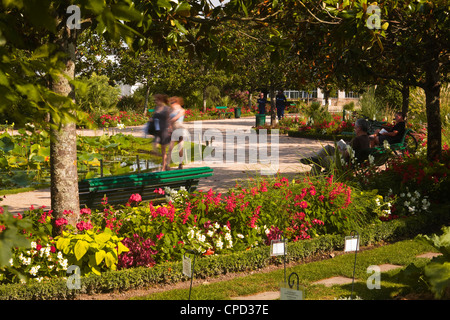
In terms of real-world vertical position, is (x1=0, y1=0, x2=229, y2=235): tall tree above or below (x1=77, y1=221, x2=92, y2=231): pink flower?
above

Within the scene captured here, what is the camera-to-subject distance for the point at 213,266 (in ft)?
17.8

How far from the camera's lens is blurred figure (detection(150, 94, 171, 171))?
33.0ft

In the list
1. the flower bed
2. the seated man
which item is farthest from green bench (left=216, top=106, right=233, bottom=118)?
the flower bed

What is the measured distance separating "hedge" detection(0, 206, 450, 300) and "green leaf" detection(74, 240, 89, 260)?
23 centimetres

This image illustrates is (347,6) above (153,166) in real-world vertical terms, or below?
above

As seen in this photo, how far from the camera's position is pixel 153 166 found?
39.4 ft

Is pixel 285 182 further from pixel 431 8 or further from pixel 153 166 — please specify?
pixel 153 166

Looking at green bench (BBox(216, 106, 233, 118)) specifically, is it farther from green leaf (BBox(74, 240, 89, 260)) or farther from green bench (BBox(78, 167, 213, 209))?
green leaf (BBox(74, 240, 89, 260))

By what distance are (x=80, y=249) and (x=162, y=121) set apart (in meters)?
5.48

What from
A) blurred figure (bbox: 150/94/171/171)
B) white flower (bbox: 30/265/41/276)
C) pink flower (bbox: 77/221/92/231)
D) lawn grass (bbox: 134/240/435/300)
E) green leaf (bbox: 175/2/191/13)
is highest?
green leaf (bbox: 175/2/191/13)
